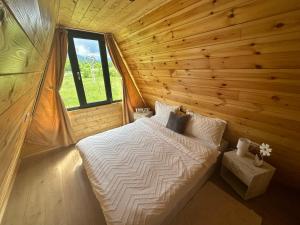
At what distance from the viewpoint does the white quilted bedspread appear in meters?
1.14

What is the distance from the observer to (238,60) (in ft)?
4.38

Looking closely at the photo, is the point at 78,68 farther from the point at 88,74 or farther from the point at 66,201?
the point at 66,201

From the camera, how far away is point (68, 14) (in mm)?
Answer: 1820

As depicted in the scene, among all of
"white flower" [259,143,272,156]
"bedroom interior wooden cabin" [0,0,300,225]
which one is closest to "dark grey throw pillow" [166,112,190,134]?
"bedroom interior wooden cabin" [0,0,300,225]

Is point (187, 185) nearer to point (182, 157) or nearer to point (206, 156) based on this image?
point (182, 157)

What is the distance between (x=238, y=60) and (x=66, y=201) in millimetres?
2448

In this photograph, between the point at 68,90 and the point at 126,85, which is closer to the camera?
the point at 68,90

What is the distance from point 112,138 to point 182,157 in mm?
1022

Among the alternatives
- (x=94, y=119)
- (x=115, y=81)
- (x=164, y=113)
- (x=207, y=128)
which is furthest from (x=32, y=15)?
(x=115, y=81)

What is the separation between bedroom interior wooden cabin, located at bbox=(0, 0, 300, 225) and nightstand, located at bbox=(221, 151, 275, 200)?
0.02m

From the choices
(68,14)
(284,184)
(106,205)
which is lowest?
(284,184)

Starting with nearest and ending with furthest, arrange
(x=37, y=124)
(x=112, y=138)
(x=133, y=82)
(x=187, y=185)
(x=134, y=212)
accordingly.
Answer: (x=134, y=212) < (x=187, y=185) < (x=112, y=138) < (x=37, y=124) < (x=133, y=82)

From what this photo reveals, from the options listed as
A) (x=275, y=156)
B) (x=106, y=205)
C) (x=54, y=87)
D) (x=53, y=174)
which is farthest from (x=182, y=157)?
(x=54, y=87)

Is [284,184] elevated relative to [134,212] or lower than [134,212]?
lower
